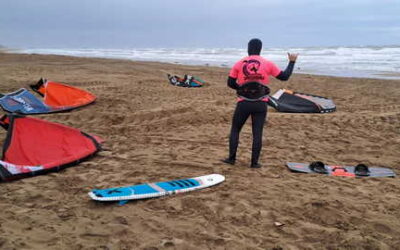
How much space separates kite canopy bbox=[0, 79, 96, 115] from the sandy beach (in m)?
0.53

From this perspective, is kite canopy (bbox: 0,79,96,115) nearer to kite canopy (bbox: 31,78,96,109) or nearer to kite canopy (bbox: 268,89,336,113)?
kite canopy (bbox: 31,78,96,109)

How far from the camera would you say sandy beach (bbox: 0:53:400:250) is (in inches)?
108

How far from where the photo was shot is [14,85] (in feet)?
36.0

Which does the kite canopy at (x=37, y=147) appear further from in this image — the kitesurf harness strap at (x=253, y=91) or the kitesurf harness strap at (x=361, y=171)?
the kitesurf harness strap at (x=361, y=171)

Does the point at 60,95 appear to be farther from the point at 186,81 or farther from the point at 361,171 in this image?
the point at 361,171

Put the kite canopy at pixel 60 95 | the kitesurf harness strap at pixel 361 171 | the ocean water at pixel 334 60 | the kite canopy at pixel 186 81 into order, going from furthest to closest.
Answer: the ocean water at pixel 334 60
the kite canopy at pixel 186 81
the kite canopy at pixel 60 95
the kitesurf harness strap at pixel 361 171

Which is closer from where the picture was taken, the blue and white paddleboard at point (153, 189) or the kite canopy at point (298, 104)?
the blue and white paddleboard at point (153, 189)

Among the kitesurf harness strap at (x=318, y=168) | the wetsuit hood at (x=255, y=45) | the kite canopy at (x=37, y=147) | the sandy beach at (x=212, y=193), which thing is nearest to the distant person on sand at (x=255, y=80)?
the wetsuit hood at (x=255, y=45)

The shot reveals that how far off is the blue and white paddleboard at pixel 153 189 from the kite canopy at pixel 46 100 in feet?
16.4

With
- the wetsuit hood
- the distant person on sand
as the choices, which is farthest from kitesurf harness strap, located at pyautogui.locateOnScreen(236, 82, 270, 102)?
the wetsuit hood

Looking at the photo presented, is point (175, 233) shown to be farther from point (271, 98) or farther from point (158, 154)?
point (271, 98)

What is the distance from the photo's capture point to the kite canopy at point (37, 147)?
13.1 ft

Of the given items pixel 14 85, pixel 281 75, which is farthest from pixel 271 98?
pixel 14 85

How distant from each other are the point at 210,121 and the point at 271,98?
2370 mm
